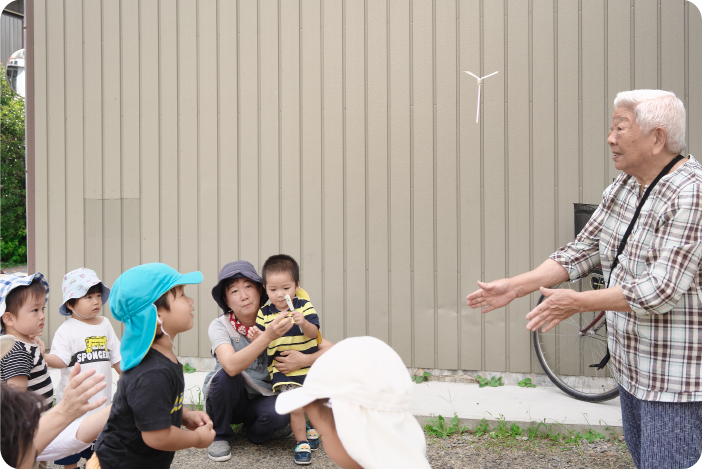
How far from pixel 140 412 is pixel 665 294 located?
180 cm

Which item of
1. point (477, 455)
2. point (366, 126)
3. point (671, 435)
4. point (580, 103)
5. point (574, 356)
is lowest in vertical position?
point (477, 455)

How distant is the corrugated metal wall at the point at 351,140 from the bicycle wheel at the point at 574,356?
0.15 m

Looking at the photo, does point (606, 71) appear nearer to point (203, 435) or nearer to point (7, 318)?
point (203, 435)

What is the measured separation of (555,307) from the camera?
6.30 feet

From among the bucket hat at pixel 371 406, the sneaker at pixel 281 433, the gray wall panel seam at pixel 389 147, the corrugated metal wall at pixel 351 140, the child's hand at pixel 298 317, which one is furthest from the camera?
the gray wall panel seam at pixel 389 147

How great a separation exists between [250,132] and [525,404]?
285 centimetres

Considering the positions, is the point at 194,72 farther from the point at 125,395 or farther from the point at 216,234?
the point at 125,395

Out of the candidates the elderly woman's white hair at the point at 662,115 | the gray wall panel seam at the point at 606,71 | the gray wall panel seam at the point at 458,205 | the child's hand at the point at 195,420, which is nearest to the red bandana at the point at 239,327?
the child's hand at the point at 195,420

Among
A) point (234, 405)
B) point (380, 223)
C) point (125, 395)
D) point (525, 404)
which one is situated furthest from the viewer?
point (380, 223)

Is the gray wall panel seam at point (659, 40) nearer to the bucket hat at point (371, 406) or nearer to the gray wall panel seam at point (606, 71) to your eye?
the gray wall panel seam at point (606, 71)

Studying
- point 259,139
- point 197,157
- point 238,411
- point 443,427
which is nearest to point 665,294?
point 443,427

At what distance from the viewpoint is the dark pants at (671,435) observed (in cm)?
181

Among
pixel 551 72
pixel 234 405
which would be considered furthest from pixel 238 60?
pixel 234 405

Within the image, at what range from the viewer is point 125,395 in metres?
1.93
